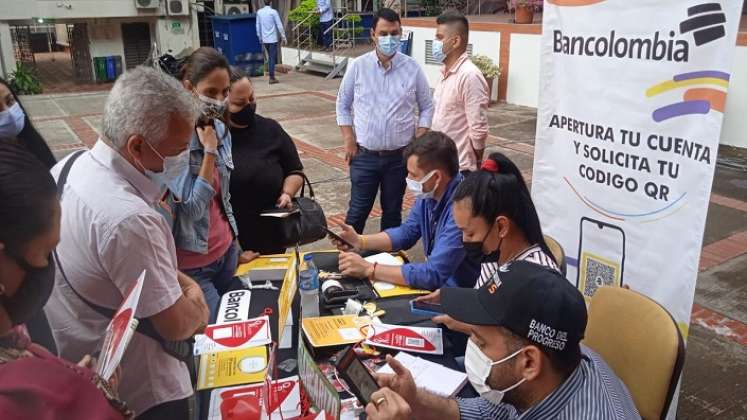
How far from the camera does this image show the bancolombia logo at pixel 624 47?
2342 millimetres

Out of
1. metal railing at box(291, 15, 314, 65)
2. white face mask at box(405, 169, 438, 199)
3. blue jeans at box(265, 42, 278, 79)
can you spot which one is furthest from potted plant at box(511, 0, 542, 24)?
white face mask at box(405, 169, 438, 199)

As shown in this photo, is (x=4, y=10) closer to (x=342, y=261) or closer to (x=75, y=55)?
(x=75, y=55)

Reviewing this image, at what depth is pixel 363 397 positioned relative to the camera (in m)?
1.59

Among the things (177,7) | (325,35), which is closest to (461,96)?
(325,35)

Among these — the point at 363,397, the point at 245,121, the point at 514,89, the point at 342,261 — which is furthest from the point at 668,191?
the point at 514,89

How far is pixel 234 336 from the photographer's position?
224cm

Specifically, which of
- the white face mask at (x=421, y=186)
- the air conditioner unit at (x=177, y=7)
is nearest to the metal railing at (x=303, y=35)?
the air conditioner unit at (x=177, y=7)

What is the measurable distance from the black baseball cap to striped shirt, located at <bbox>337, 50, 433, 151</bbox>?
2675 millimetres

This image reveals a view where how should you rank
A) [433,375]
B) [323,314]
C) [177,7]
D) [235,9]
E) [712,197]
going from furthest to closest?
[235,9] < [177,7] < [712,197] < [323,314] < [433,375]

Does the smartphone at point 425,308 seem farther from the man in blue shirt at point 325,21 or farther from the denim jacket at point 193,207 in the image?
the man in blue shirt at point 325,21

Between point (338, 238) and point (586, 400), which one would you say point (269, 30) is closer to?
point (338, 238)

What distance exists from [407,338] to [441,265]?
562 millimetres

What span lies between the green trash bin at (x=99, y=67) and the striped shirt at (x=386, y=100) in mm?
12717

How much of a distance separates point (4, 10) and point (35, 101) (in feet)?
7.98
